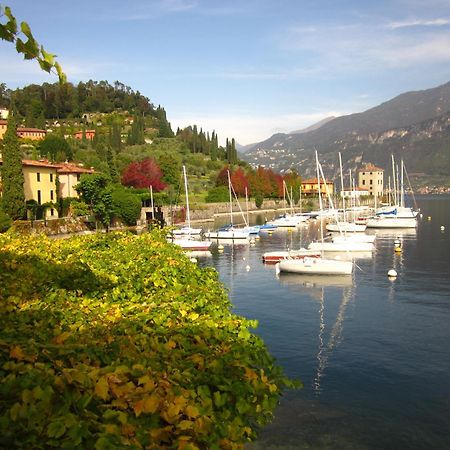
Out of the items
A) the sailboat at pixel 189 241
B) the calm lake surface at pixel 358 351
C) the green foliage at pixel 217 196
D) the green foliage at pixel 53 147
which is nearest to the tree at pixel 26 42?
the calm lake surface at pixel 358 351

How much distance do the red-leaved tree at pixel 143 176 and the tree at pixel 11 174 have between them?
169ft

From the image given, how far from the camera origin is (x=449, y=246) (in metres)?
73.2

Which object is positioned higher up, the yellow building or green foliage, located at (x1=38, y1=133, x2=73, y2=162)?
green foliage, located at (x1=38, y1=133, x2=73, y2=162)

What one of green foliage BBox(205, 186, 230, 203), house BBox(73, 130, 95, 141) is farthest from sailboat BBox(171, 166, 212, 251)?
house BBox(73, 130, 95, 141)

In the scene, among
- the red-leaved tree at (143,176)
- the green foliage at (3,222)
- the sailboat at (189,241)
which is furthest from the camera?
the red-leaved tree at (143,176)

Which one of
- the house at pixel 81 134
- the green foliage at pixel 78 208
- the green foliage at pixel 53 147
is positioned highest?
the house at pixel 81 134

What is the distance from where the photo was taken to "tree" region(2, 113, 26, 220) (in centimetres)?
6209

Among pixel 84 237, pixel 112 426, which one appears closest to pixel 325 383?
pixel 84 237

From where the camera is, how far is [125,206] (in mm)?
85688

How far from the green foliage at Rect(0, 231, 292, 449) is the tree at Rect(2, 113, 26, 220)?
186 feet

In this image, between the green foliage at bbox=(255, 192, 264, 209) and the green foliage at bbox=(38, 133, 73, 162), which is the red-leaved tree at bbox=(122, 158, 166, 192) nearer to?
the green foliage at bbox=(38, 133, 73, 162)

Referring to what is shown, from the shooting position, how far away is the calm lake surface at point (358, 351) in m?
18.8

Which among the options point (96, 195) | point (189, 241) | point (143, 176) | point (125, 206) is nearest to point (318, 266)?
point (189, 241)

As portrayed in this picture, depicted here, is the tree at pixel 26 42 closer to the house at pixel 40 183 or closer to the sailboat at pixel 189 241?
the sailboat at pixel 189 241
